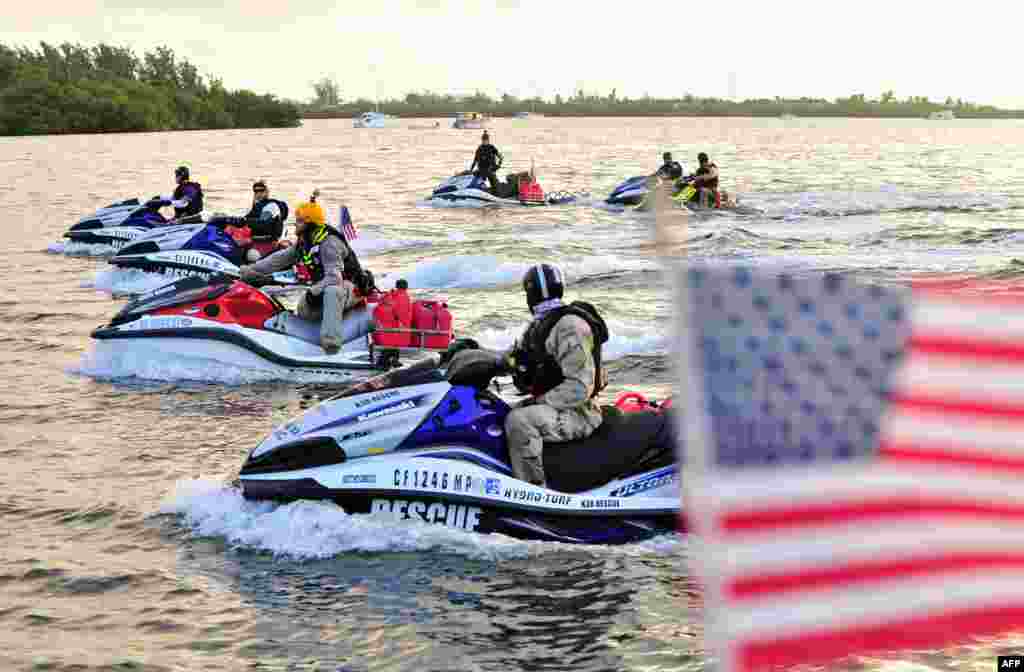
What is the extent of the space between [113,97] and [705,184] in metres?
101

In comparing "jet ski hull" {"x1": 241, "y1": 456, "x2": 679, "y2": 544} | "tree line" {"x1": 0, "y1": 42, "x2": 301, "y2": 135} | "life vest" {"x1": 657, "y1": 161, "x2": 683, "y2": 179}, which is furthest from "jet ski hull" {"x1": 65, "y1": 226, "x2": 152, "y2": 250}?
"tree line" {"x1": 0, "y1": 42, "x2": 301, "y2": 135}

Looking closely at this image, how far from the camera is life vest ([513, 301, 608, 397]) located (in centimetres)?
819

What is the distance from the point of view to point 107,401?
13.5m

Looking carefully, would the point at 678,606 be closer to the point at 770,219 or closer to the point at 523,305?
the point at 523,305

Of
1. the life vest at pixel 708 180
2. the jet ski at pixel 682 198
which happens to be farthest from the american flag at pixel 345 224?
the life vest at pixel 708 180

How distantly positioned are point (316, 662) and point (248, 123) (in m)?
142

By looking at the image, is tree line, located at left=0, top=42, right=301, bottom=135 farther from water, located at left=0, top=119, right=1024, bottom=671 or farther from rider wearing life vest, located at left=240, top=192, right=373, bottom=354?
rider wearing life vest, located at left=240, top=192, right=373, bottom=354

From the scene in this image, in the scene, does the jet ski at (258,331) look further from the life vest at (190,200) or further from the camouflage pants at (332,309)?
the life vest at (190,200)

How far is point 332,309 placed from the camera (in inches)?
537

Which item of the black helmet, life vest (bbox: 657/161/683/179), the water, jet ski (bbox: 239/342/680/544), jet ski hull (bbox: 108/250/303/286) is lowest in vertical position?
the water

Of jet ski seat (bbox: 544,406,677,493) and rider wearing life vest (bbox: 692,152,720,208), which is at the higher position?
rider wearing life vest (bbox: 692,152,720,208)

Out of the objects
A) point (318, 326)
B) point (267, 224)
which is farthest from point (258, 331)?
point (267, 224)

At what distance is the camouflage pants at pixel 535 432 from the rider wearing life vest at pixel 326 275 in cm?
552

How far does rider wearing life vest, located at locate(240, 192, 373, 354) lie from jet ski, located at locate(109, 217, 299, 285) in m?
5.57
